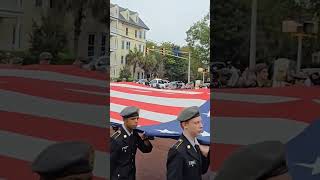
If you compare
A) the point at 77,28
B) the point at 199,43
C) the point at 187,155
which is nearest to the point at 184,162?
the point at 187,155

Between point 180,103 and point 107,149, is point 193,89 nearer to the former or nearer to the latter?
point 180,103

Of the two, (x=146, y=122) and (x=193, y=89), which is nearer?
(x=193, y=89)

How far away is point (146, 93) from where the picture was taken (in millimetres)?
2334

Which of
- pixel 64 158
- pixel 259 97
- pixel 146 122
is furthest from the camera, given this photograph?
pixel 146 122

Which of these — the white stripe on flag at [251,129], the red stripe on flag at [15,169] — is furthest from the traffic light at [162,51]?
the red stripe on flag at [15,169]

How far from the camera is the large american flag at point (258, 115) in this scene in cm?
178

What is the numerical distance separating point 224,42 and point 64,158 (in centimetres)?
98

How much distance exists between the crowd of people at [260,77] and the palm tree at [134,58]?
387mm

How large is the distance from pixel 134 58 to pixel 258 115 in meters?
0.61

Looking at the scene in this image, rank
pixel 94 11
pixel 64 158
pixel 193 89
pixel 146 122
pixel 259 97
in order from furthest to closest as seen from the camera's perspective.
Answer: pixel 146 122 → pixel 94 11 → pixel 193 89 → pixel 259 97 → pixel 64 158

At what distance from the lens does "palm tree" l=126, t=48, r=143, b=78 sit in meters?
2.14

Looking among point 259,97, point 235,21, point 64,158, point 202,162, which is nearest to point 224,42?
point 235,21

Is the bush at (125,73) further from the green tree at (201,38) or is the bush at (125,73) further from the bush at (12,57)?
the bush at (12,57)

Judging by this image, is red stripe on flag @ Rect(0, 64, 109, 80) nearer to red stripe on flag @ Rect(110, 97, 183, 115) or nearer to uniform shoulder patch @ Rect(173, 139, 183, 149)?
red stripe on flag @ Rect(110, 97, 183, 115)
